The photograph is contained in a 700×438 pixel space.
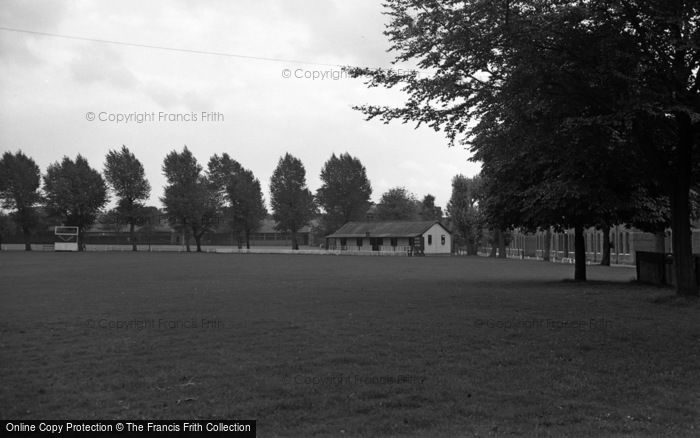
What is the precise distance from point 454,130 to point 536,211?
8.66m

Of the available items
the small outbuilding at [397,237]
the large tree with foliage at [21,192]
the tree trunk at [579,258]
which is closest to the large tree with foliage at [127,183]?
Result: the large tree with foliage at [21,192]

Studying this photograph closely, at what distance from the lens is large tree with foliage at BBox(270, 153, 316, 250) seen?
360 feet

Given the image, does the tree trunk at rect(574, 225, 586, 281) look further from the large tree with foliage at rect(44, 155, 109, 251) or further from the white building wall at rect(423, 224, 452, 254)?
the large tree with foliage at rect(44, 155, 109, 251)

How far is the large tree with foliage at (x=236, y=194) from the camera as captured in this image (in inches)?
4230

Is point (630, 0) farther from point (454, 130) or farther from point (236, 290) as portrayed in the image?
point (236, 290)

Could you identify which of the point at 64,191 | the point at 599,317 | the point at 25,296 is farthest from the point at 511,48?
the point at 64,191

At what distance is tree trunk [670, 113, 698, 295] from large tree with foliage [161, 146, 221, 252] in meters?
87.5

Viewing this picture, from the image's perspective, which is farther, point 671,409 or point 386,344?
point 386,344

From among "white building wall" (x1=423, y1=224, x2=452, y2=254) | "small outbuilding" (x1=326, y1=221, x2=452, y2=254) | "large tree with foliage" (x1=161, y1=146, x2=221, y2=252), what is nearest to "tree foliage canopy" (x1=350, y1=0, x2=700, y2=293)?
"small outbuilding" (x1=326, y1=221, x2=452, y2=254)

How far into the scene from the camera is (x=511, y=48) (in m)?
14.7

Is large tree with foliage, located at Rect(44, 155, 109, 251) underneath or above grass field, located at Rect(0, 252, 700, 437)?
above

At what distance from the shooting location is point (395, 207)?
126 metres

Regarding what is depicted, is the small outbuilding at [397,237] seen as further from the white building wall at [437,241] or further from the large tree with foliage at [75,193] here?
the large tree with foliage at [75,193]

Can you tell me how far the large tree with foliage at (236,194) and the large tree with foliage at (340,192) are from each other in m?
15.9
